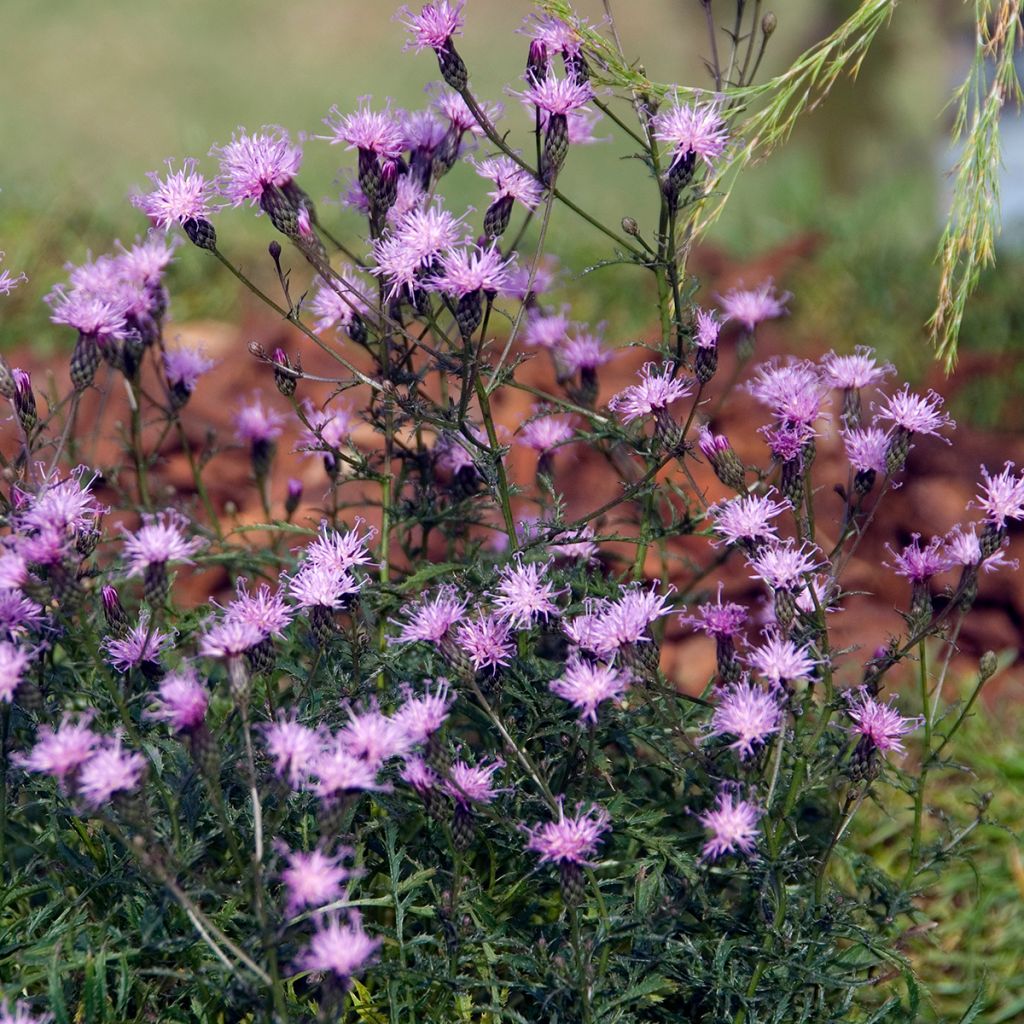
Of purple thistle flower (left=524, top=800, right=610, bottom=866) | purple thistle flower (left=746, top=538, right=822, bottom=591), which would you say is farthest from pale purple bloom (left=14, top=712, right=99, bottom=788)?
purple thistle flower (left=746, top=538, right=822, bottom=591)

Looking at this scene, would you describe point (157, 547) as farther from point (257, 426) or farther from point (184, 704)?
point (257, 426)

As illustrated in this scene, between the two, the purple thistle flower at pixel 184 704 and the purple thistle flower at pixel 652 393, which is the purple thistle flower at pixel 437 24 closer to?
the purple thistle flower at pixel 652 393

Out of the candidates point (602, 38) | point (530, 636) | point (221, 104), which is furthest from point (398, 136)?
point (221, 104)

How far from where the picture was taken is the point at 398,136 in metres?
1.99

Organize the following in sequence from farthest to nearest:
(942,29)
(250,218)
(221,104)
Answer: (221,104) < (942,29) < (250,218)

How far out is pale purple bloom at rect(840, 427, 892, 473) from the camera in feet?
6.33

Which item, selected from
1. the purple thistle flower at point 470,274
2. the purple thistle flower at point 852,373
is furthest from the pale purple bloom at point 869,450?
the purple thistle flower at point 470,274

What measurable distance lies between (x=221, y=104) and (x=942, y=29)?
4.95 meters

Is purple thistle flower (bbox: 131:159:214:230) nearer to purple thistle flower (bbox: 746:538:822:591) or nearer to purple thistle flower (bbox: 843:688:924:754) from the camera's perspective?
purple thistle flower (bbox: 746:538:822:591)

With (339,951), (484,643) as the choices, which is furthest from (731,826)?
(339,951)

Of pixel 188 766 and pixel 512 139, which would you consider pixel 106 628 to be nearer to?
pixel 188 766

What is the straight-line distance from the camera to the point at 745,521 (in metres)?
1.80

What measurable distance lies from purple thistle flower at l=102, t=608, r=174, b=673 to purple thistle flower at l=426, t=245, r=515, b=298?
0.60 meters

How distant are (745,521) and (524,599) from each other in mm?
312
